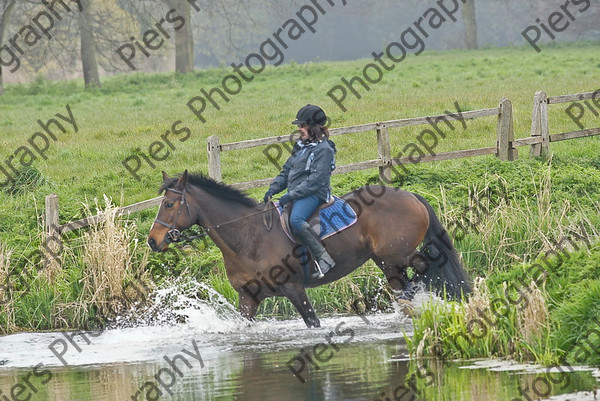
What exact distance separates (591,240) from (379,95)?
1706cm

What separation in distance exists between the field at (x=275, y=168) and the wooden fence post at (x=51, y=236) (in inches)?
6.9

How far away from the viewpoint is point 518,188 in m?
16.2

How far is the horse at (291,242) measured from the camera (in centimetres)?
1126

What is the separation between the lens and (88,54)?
37.3m

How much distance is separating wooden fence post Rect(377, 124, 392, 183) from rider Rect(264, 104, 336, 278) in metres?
5.67

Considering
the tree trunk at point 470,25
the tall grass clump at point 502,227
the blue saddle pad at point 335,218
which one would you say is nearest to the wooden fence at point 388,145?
the tall grass clump at point 502,227

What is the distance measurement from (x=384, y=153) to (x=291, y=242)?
594 cm

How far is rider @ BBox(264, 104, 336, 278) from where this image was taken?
1114 centimetres

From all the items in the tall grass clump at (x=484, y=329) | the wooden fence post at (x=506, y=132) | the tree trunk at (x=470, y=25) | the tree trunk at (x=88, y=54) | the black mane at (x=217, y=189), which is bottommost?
the tall grass clump at (x=484, y=329)

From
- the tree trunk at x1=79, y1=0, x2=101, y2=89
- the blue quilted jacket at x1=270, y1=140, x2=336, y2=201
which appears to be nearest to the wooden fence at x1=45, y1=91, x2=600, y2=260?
the blue quilted jacket at x1=270, y1=140, x2=336, y2=201

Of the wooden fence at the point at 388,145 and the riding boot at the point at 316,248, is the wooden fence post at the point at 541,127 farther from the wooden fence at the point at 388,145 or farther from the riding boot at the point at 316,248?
the riding boot at the point at 316,248

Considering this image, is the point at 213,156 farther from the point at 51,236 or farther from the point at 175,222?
the point at 175,222

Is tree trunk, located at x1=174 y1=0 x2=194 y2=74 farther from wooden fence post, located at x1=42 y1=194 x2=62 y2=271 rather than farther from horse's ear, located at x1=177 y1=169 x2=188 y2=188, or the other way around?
horse's ear, located at x1=177 y1=169 x2=188 y2=188

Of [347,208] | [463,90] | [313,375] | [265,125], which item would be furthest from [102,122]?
[313,375]
